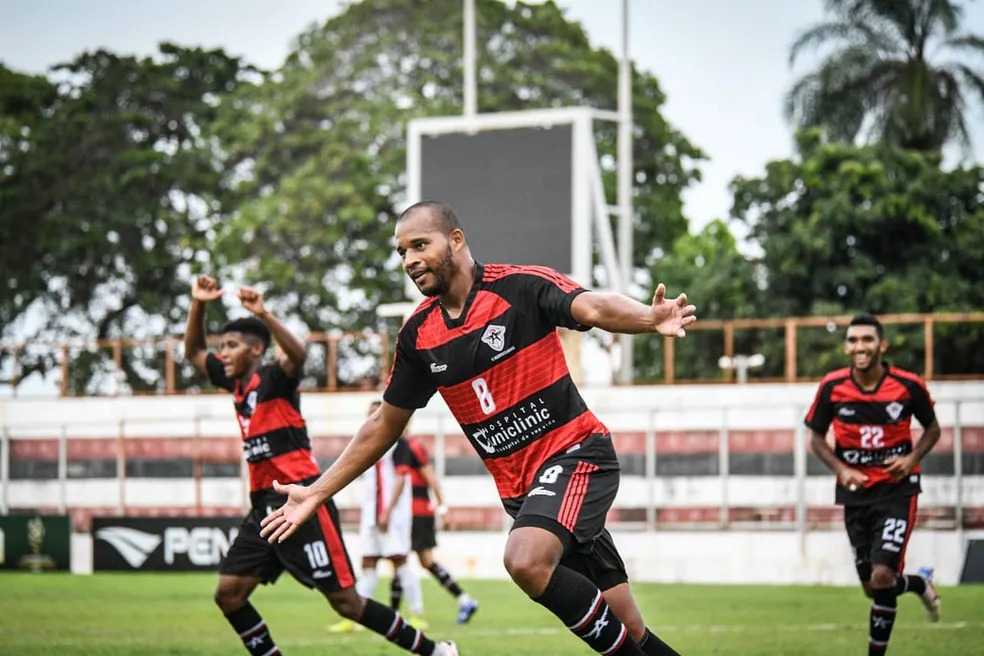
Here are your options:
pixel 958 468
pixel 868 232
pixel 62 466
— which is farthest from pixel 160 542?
pixel 868 232

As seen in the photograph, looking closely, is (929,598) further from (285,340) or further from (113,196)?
(113,196)

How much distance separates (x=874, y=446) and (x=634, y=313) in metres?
5.38

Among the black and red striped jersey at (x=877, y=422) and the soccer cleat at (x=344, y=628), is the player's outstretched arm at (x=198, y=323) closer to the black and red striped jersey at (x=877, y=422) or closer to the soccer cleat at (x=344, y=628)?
the black and red striped jersey at (x=877, y=422)

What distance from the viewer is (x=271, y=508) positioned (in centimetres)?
1048

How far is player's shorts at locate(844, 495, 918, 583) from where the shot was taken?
11406 millimetres

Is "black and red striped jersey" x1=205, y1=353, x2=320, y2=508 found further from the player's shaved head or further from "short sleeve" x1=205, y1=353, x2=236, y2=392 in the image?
the player's shaved head

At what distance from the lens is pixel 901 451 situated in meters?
11.7

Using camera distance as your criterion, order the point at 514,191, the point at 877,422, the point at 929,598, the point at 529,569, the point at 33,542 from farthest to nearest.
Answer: the point at 514,191 → the point at 33,542 → the point at 929,598 → the point at 877,422 → the point at 529,569

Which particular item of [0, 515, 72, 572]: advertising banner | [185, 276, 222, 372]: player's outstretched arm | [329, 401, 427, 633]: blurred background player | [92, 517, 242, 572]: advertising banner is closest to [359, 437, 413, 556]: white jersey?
[329, 401, 427, 633]: blurred background player

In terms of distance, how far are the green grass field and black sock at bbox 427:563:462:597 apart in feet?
1.09

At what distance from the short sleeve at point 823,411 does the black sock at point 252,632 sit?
429cm

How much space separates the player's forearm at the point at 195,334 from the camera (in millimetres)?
10883

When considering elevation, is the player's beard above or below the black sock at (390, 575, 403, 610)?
above

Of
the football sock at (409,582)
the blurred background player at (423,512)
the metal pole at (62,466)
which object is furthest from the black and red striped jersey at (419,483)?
the metal pole at (62,466)
